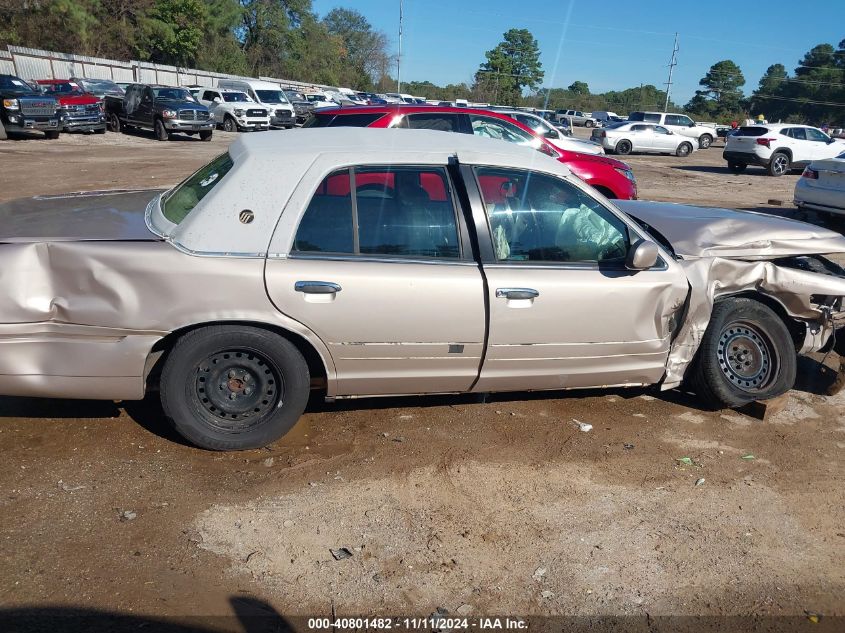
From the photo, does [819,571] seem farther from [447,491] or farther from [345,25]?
[345,25]

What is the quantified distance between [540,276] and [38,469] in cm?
284

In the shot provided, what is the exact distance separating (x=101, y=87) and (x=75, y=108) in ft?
22.0

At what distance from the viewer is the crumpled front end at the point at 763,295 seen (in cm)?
438

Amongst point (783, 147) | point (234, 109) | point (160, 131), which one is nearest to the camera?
point (783, 147)

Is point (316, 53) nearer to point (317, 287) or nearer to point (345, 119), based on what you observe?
point (345, 119)

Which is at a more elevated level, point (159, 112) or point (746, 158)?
point (159, 112)

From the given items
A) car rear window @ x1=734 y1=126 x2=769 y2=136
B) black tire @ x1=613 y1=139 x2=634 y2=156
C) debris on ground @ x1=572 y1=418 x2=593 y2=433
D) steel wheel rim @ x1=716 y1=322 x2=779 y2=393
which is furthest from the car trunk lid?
black tire @ x1=613 y1=139 x2=634 y2=156

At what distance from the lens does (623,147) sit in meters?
29.9

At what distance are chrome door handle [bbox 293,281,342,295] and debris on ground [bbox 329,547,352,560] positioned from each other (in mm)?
1273

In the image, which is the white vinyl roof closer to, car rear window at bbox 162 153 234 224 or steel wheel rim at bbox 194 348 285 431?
car rear window at bbox 162 153 234 224

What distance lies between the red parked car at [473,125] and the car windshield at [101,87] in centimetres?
2323

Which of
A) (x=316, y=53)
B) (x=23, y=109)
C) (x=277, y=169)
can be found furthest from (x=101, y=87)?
(x=316, y=53)

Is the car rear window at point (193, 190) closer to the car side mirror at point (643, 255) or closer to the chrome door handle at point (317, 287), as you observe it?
the chrome door handle at point (317, 287)

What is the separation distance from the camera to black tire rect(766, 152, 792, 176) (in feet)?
73.2
